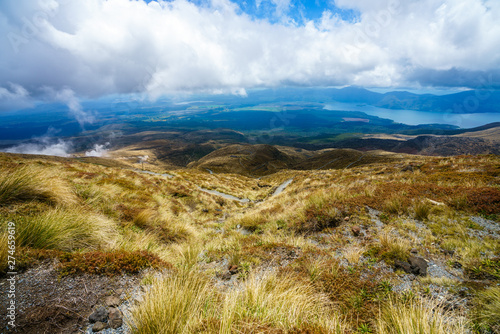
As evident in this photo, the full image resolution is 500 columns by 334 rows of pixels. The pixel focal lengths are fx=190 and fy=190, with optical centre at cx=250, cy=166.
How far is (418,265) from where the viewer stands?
12.6 feet

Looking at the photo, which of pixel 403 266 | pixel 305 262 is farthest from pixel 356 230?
pixel 305 262

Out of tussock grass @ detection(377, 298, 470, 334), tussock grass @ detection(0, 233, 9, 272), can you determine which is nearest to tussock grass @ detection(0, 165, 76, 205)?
tussock grass @ detection(0, 233, 9, 272)

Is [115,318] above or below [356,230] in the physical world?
above

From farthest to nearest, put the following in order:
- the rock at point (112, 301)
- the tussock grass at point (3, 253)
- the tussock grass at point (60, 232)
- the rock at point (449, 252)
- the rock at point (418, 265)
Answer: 1. the rock at point (449, 252)
2. the tussock grass at point (60, 232)
3. the rock at point (418, 265)
4. the tussock grass at point (3, 253)
5. the rock at point (112, 301)

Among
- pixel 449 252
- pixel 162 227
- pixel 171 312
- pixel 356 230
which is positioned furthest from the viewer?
pixel 162 227

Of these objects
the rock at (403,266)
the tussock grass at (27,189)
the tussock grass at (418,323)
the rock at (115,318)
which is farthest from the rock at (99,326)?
the rock at (403,266)

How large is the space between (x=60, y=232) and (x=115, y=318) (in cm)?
297

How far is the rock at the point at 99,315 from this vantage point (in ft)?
8.35

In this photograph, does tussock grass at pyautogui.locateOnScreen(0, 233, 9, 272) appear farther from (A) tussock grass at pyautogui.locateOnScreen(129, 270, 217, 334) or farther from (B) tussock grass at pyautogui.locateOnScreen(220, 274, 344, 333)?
(B) tussock grass at pyautogui.locateOnScreen(220, 274, 344, 333)

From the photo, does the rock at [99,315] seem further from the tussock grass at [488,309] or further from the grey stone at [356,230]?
the grey stone at [356,230]

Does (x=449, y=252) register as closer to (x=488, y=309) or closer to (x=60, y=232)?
(x=488, y=309)

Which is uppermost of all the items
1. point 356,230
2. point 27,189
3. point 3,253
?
point 27,189

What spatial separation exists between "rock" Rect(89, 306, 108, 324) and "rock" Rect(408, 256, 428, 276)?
211 inches

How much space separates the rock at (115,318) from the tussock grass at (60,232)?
261cm
